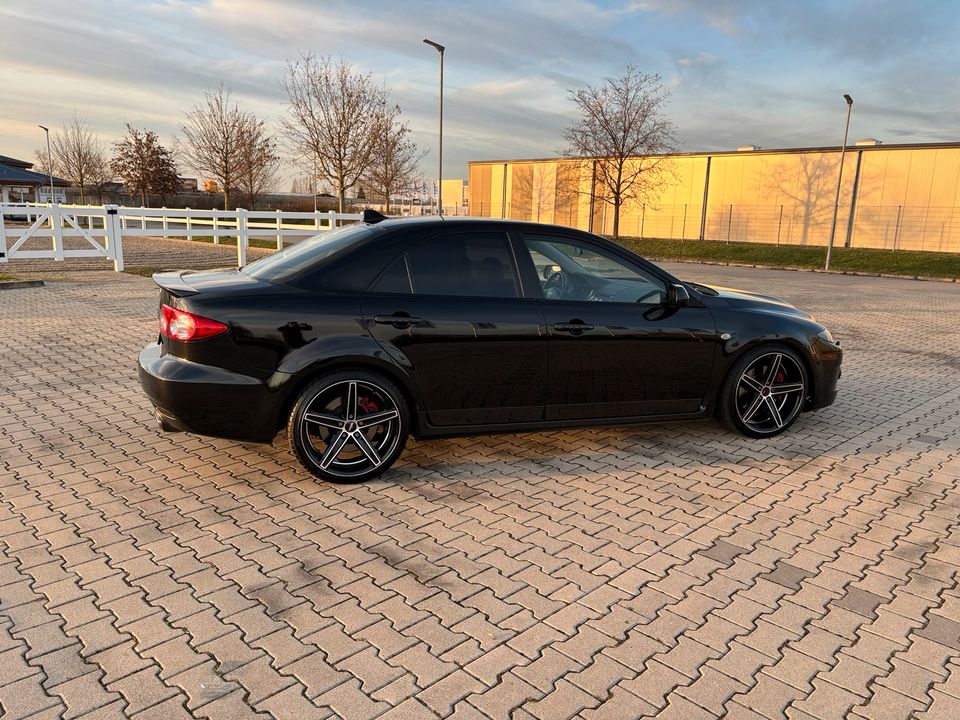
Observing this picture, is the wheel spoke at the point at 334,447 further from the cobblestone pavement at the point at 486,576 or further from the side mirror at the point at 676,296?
the side mirror at the point at 676,296

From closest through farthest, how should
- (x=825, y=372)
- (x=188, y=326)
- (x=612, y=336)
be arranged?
(x=188, y=326), (x=612, y=336), (x=825, y=372)

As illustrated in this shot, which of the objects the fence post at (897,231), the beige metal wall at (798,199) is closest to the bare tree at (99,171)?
the beige metal wall at (798,199)

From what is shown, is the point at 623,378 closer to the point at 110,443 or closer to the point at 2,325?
the point at 110,443

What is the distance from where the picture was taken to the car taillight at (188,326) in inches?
161

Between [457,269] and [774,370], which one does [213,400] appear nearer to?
[457,269]

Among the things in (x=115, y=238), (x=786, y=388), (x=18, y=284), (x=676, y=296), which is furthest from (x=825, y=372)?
(x=115, y=238)

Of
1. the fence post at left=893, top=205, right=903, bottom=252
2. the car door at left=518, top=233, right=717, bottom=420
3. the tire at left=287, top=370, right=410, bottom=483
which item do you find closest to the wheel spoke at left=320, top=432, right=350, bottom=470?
the tire at left=287, top=370, right=410, bottom=483

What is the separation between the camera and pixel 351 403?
172 inches

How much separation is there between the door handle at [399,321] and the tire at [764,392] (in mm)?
2442

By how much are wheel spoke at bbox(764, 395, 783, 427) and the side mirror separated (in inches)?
44.8

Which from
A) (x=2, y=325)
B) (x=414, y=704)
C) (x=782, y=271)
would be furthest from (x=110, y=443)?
(x=782, y=271)

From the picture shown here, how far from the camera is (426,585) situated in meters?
3.27

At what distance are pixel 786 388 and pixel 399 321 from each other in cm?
316

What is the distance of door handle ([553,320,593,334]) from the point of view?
4.68 m
